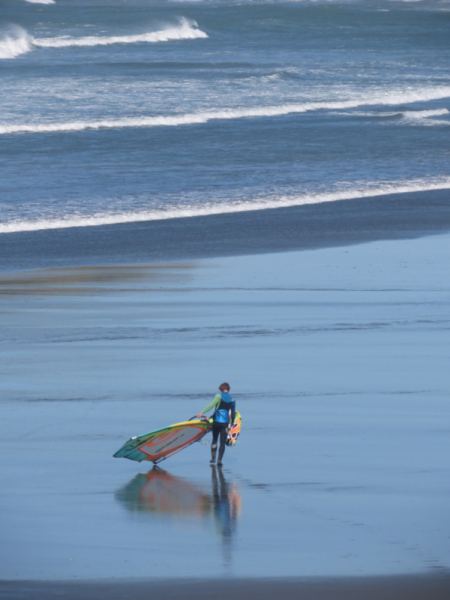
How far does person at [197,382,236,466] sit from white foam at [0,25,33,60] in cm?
6305

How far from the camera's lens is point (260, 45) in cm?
8656

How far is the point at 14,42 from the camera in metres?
80.8

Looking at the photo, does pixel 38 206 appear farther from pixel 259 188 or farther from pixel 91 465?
pixel 91 465

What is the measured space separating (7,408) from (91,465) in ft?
6.57

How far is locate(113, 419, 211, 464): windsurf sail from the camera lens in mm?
12664

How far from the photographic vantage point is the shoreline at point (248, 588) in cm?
988

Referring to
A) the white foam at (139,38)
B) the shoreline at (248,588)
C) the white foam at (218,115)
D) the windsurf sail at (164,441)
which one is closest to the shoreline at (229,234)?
the windsurf sail at (164,441)

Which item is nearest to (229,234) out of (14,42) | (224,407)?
(224,407)

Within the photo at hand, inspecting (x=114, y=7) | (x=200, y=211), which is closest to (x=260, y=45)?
(x=114, y=7)

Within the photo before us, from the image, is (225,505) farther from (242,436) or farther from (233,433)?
(242,436)

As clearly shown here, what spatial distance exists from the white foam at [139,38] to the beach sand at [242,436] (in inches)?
2599

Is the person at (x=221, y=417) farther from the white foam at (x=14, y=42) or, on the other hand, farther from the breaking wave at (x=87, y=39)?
the breaking wave at (x=87, y=39)

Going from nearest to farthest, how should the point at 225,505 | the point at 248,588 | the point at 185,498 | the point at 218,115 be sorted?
Answer: the point at 248,588 → the point at 225,505 → the point at 185,498 → the point at 218,115

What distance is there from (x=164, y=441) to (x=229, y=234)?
Result: 527 inches
